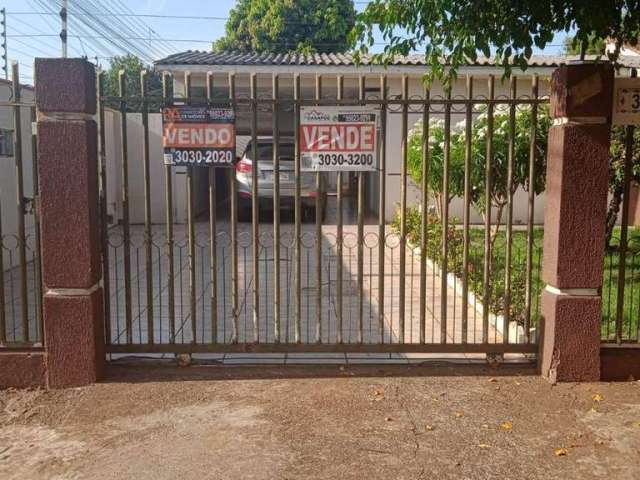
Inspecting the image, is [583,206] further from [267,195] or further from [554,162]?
[267,195]

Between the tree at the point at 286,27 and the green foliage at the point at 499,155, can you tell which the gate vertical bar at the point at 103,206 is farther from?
the tree at the point at 286,27

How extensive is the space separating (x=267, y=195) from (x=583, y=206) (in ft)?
30.1

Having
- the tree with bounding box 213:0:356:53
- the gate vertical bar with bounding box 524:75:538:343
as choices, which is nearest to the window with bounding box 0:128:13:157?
the gate vertical bar with bounding box 524:75:538:343

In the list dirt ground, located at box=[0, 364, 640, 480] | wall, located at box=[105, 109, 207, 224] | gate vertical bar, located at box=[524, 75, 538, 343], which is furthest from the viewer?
wall, located at box=[105, 109, 207, 224]

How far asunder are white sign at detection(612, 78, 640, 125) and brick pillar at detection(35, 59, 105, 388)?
3.72 m

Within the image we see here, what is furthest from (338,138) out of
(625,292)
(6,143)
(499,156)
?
(6,143)

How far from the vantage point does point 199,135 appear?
5.00m

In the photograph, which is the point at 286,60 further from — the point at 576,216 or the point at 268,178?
the point at 576,216

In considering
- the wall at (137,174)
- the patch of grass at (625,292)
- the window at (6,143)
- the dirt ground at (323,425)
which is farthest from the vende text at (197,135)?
the wall at (137,174)

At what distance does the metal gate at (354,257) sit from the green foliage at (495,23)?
0.31m

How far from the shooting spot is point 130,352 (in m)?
5.12

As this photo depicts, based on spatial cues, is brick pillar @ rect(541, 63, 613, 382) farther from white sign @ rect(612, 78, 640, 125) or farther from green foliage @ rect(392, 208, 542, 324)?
green foliage @ rect(392, 208, 542, 324)

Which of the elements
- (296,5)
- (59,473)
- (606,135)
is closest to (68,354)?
(59,473)

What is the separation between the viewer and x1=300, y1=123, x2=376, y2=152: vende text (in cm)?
500
